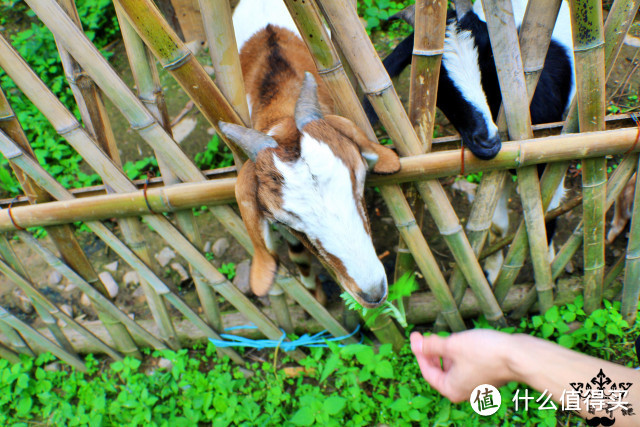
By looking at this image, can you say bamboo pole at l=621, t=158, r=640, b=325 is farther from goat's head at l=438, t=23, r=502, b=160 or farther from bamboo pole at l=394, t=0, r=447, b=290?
bamboo pole at l=394, t=0, r=447, b=290

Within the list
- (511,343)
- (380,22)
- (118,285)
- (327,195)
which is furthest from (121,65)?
(511,343)

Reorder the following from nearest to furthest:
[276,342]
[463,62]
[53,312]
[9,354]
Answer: [463,62] < [53,312] < [276,342] < [9,354]

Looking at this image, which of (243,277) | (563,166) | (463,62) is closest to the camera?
(563,166)

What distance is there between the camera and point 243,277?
10.9 ft

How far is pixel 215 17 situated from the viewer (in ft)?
5.32

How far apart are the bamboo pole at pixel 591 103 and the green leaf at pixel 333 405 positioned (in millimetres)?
1584

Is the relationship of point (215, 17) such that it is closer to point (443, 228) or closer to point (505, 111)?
point (505, 111)

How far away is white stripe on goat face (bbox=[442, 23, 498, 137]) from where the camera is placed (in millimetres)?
2070

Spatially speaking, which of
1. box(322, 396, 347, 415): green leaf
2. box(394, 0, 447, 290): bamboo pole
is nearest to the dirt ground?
box(322, 396, 347, 415): green leaf

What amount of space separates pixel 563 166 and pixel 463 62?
71 cm

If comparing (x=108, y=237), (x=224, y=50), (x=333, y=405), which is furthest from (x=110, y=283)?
(x=224, y=50)

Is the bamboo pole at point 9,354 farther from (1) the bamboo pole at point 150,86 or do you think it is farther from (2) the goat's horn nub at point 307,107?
(2) the goat's horn nub at point 307,107

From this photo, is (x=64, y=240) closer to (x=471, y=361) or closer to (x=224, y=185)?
(x=224, y=185)

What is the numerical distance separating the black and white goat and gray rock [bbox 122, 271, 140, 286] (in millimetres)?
2379
